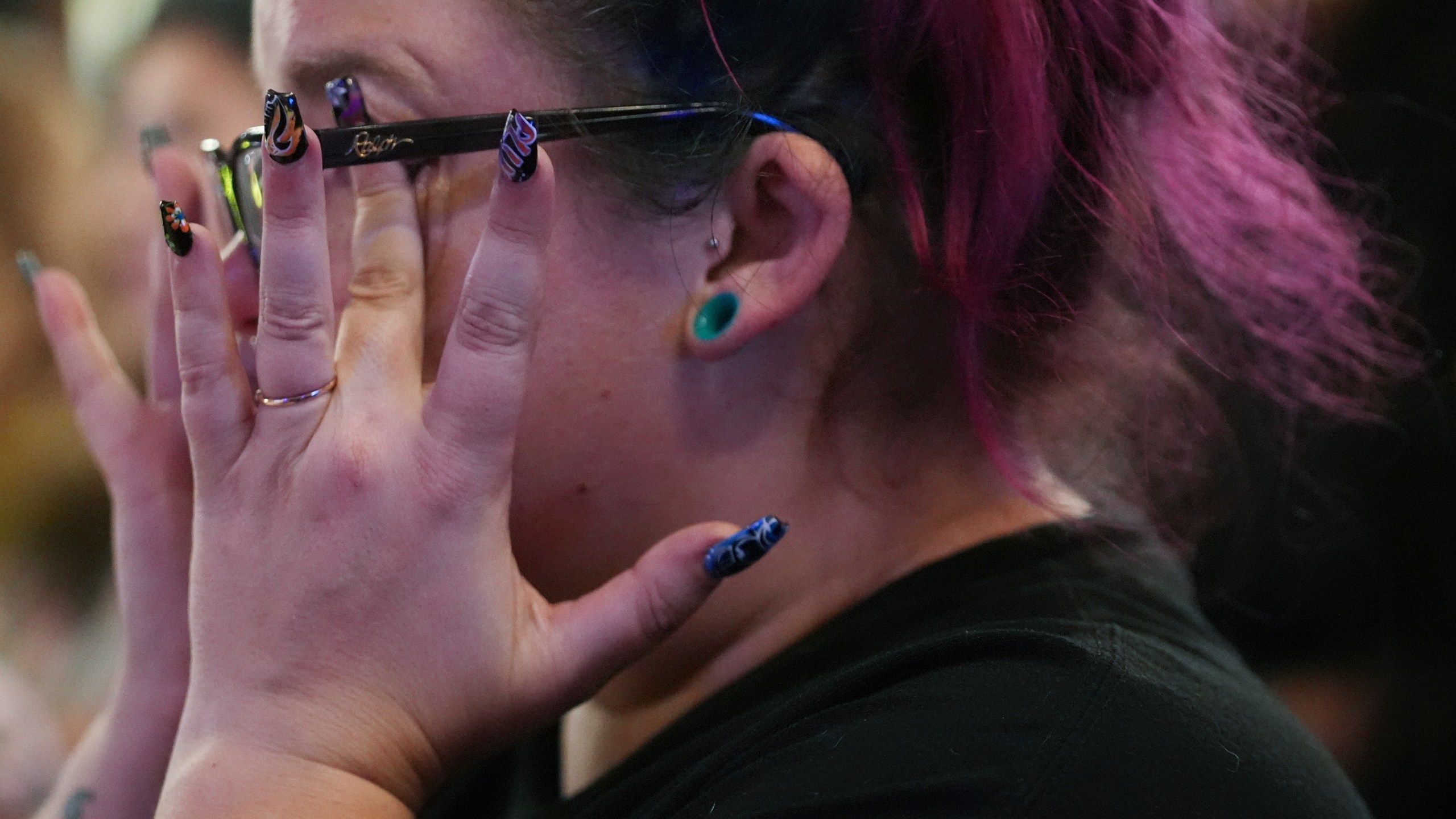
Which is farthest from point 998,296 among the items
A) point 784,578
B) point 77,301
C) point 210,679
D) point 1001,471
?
point 77,301

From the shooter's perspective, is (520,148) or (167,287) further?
(167,287)

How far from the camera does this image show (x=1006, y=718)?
2.43ft

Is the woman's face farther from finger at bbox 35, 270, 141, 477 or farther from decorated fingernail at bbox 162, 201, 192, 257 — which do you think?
finger at bbox 35, 270, 141, 477

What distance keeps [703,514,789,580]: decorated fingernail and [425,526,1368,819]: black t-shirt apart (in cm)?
11

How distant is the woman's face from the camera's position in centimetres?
91

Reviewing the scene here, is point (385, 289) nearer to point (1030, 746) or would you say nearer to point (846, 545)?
point (846, 545)

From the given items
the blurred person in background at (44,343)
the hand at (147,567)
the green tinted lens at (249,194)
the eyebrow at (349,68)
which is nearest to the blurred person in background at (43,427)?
the blurred person in background at (44,343)

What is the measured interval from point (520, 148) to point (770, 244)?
0.25 meters

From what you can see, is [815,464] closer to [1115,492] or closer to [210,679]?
[1115,492]

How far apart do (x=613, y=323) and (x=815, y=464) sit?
8.8 inches

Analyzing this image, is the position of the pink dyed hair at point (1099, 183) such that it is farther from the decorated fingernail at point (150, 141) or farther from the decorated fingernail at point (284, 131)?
the decorated fingernail at point (150, 141)

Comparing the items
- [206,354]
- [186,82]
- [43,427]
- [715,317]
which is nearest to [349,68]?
[206,354]

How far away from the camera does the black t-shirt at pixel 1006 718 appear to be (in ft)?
2.33

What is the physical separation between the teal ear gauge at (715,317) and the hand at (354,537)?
0.17 m
